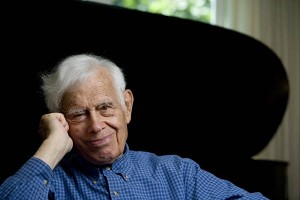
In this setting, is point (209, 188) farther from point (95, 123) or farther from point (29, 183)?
point (29, 183)

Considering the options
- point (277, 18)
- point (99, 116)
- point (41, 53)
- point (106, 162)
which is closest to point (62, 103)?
point (99, 116)

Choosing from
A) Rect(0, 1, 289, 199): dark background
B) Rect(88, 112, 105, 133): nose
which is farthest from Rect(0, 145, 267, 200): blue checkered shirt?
Rect(0, 1, 289, 199): dark background

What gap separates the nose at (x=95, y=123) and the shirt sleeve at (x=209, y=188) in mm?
353

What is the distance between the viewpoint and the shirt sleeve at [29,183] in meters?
1.08

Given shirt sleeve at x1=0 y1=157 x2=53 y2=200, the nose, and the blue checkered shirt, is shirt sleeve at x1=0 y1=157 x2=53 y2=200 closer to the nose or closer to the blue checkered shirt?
the blue checkered shirt

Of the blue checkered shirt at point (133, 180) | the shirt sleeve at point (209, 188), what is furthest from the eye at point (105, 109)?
the shirt sleeve at point (209, 188)

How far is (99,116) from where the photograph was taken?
4.29ft

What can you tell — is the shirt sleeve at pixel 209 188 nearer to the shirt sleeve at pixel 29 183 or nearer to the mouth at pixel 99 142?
the mouth at pixel 99 142

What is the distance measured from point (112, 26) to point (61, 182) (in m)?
0.84

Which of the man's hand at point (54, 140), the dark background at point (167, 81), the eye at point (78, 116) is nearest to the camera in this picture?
the man's hand at point (54, 140)

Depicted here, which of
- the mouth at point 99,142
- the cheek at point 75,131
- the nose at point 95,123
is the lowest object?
the mouth at point 99,142

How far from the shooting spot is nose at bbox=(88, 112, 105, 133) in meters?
1.27

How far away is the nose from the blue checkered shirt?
126mm

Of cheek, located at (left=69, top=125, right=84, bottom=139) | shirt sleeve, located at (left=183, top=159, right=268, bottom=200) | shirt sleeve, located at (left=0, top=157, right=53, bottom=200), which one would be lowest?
shirt sleeve, located at (left=183, top=159, right=268, bottom=200)
